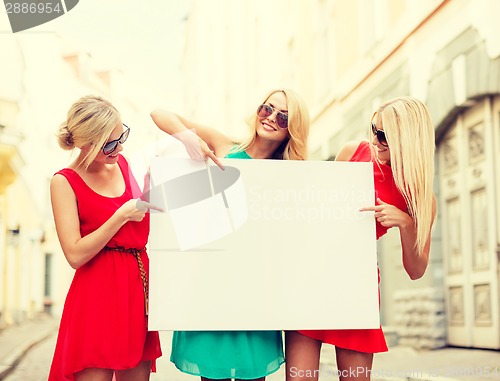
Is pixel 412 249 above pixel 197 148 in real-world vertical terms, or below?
below

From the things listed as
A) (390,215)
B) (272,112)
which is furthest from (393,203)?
(272,112)

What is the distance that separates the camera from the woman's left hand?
2688mm

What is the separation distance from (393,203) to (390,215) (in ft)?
0.50

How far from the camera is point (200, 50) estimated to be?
1717 cm

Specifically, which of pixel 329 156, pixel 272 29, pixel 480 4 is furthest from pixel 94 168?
pixel 272 29

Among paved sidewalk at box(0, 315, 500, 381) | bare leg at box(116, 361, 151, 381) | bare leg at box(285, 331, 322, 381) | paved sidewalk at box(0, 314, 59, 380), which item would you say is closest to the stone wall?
paved sidewalk at box(0, 315, 500, 381)

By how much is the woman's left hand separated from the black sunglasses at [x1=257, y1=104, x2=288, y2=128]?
468mm

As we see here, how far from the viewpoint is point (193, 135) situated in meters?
2.76

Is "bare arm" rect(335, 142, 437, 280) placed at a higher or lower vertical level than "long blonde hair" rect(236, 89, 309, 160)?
lower

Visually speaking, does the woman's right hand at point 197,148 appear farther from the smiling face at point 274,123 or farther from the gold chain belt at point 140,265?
the gold chain belt at point 140,265

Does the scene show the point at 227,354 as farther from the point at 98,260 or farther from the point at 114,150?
the point at 114,150

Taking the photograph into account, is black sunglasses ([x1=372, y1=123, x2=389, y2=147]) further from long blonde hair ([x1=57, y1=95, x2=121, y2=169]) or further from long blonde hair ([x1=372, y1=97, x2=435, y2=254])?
long blonde hair ([x1=57, y1=95, x2=121, y2=169])

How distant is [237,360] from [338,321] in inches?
15.6

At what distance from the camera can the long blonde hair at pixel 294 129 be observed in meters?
2.88
